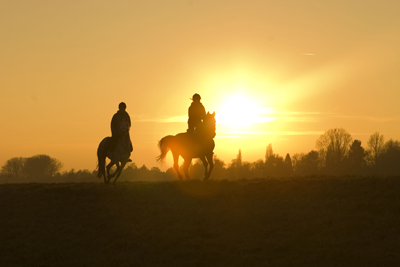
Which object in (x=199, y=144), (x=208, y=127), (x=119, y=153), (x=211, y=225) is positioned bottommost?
(x=211, y=225)

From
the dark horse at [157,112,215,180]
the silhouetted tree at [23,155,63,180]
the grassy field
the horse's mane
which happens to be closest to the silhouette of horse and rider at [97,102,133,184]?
the dark horse at [157,112,215,180]

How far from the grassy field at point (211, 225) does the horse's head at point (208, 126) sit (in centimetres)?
289

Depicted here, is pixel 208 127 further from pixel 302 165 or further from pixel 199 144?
pixel 302 165

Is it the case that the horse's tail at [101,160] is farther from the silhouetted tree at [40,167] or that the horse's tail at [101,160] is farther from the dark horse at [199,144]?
the silhouetted tree at [40,167]

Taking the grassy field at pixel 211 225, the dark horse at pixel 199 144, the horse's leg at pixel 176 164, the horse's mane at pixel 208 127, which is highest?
the horse's mane at pixel 208 127

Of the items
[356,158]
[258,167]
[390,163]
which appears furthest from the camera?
[258,167]

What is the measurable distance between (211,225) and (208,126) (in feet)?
25.3

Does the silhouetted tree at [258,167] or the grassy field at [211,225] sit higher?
the silhouetted tree at [258,167]

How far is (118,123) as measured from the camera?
84.7 feet

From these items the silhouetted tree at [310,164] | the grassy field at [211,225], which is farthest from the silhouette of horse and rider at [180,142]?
the silhouetted tree at [310,164]

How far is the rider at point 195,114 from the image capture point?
25109 mm

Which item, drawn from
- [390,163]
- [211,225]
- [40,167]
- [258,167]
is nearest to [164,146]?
[211,225]

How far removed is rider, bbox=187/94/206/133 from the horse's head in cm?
37

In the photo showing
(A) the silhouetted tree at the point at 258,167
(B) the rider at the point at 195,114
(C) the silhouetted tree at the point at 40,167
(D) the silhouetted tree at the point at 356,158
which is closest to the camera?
(B) the rider at the point at 195,114
